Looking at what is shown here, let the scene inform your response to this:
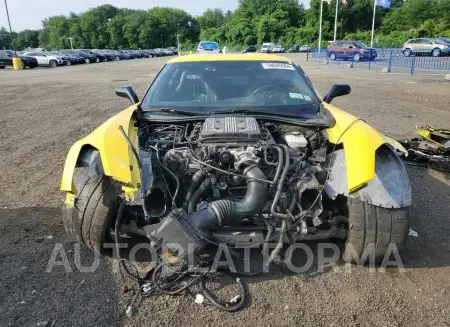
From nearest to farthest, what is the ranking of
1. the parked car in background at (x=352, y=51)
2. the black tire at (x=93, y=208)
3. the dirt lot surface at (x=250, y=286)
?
the dirt lot surface at (x=250, y=286)
the black tire at (x=93, y=208)
the parked car in background at (x=352, y=51)

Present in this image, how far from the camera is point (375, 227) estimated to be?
2.82 m

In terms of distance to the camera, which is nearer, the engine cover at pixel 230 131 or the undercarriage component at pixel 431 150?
the engine cover at pixel 230 131

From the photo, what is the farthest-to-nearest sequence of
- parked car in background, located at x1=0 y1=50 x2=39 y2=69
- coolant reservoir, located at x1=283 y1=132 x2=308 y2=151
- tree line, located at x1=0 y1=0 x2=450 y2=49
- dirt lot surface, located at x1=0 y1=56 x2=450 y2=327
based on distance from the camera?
tree line, located at x1=0 y1=0 x2=450 y2=49 < parked car in background, located at x1=0 y1=50 x2=39 y2=69 < coolant reservoir, located at x1=283 y1=132 x2=308 y2=151 < dirt lot surface, located at x1=0 y1=56 x2=450 y2=327

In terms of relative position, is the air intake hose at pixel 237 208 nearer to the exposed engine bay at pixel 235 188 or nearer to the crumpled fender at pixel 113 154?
the exposed engine bay at pixel 235 188

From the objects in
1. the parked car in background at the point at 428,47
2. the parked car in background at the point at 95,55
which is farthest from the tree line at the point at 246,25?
the parked car in background at the point at 95,55

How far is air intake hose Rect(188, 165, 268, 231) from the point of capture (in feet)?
8.84

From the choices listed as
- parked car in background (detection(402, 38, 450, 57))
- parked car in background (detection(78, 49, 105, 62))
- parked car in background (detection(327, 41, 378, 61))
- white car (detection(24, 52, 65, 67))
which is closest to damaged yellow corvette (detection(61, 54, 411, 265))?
parked car in background (detection(327, 41, 378, 61))

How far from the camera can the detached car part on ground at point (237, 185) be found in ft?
8.93

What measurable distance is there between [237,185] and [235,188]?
30 mm

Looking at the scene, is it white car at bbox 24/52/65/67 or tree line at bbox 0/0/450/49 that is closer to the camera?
white car at bbox 24/52/65/67

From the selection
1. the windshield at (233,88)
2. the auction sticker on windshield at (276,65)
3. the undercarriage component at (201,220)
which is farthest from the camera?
the auction sticker on windshield at (276,65)

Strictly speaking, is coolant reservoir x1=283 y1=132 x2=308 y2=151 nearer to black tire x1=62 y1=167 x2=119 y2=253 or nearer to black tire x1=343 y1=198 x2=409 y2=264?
black tire x1=343 y1=198 x2=409 y2=264

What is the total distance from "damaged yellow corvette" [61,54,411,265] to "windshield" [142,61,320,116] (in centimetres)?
34

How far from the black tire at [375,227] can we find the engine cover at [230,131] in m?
0.90
